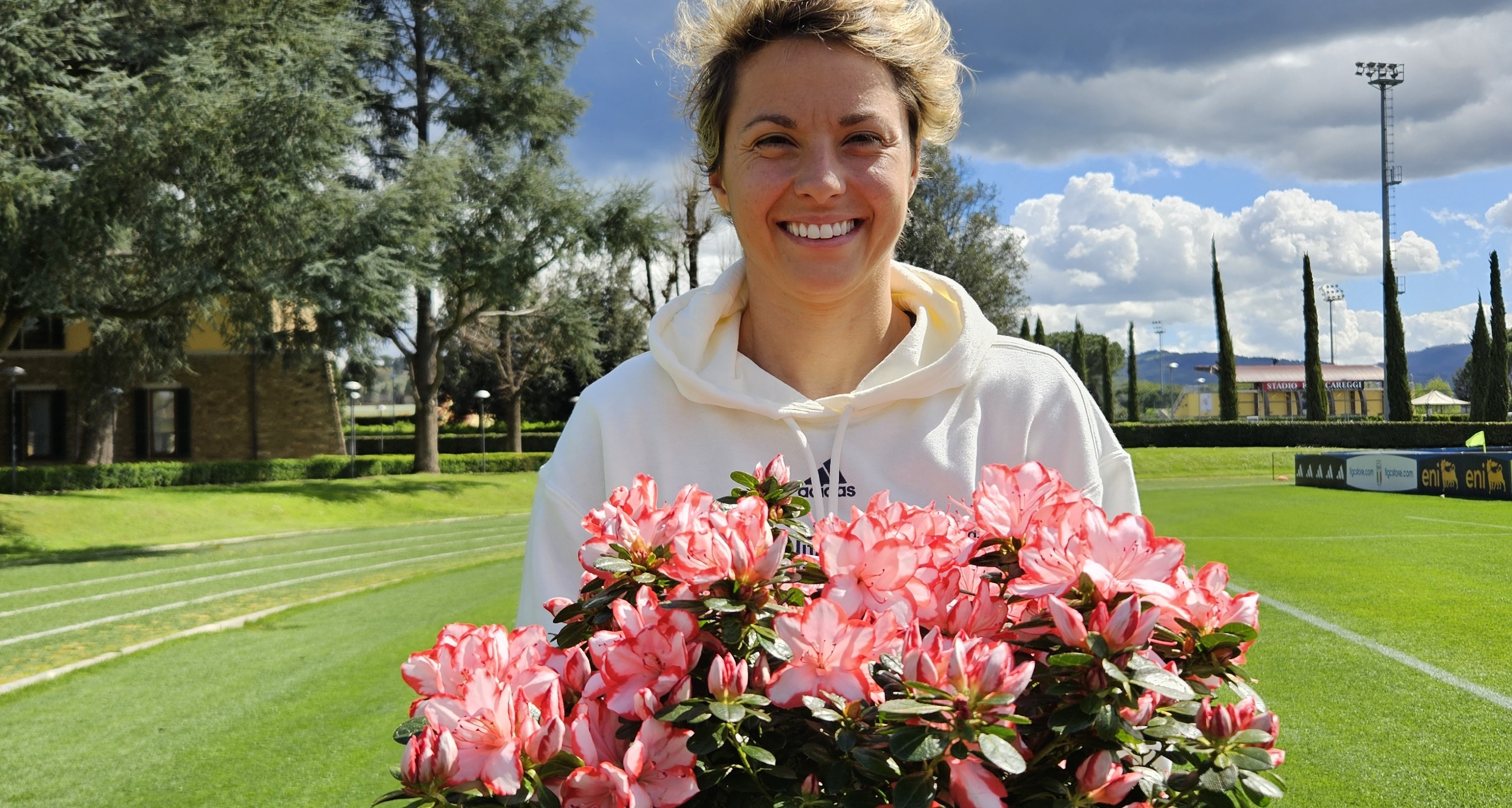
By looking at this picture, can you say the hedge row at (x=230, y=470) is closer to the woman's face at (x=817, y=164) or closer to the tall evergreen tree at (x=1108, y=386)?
the woman's face at (x=817, y=164)

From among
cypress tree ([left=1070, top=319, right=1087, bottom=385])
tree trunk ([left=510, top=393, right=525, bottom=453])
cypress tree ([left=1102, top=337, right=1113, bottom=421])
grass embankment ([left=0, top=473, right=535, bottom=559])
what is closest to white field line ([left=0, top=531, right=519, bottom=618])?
grass embankment ([left=0, top=473, right=535, bottom=559])

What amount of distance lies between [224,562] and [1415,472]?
21.6m

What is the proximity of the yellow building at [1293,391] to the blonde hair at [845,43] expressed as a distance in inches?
3507

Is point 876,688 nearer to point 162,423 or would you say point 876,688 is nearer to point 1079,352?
point 162,423

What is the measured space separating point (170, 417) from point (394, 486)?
1018 cm

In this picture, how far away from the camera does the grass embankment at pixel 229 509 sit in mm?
19281

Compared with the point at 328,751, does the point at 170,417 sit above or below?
above

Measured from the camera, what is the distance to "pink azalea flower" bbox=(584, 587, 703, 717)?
0.95 meters

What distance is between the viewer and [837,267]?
Answer: 6.63ft

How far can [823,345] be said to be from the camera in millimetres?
2246

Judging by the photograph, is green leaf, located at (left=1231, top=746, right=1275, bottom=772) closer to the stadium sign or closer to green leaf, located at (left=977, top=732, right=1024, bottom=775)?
green leaf, located at (left=977, top=732, right=1024, bottom=775)

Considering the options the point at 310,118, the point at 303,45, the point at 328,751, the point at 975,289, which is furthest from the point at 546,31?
the point at 328,751

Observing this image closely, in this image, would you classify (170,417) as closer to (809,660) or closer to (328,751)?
(328,751)

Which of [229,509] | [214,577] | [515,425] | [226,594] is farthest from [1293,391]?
[226,594]
